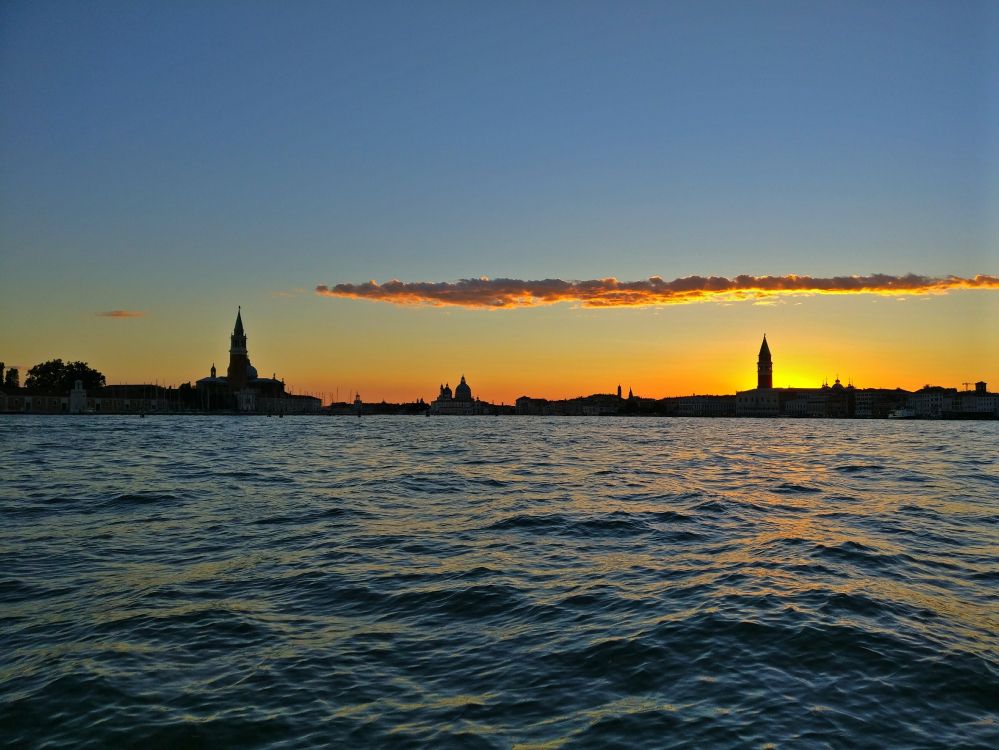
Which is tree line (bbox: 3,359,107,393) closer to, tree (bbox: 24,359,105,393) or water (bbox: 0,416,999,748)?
tree (bbox: 24,359,105,393)

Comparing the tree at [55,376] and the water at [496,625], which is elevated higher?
the tree at [55,376]

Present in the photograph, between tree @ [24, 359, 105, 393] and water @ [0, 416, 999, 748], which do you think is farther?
tree @ [24, 359, 105, 393]

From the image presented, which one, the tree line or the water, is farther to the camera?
the tree line

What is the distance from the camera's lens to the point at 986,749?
5.23m

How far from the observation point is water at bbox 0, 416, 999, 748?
570cm

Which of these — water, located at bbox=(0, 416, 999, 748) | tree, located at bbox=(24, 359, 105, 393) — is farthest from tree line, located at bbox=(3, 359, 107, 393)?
water, located at bbox=(0, 416, 999, 748)

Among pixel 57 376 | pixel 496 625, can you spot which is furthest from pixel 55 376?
pixel 496 625

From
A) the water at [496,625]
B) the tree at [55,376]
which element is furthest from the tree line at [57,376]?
the water at [496,625]

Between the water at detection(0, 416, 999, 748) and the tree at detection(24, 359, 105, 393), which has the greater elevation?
the tree at detection(24, 359, 105, 393)

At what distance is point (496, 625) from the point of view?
824cm

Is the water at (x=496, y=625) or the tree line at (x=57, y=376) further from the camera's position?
the tree line at (x=57, y=376)

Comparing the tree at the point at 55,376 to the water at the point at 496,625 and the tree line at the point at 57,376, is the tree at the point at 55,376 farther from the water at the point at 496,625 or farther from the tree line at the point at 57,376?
the water at the point at 496,625

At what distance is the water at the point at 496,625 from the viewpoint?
570 centimetres

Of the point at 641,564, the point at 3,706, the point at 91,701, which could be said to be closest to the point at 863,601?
the point at 641,564
